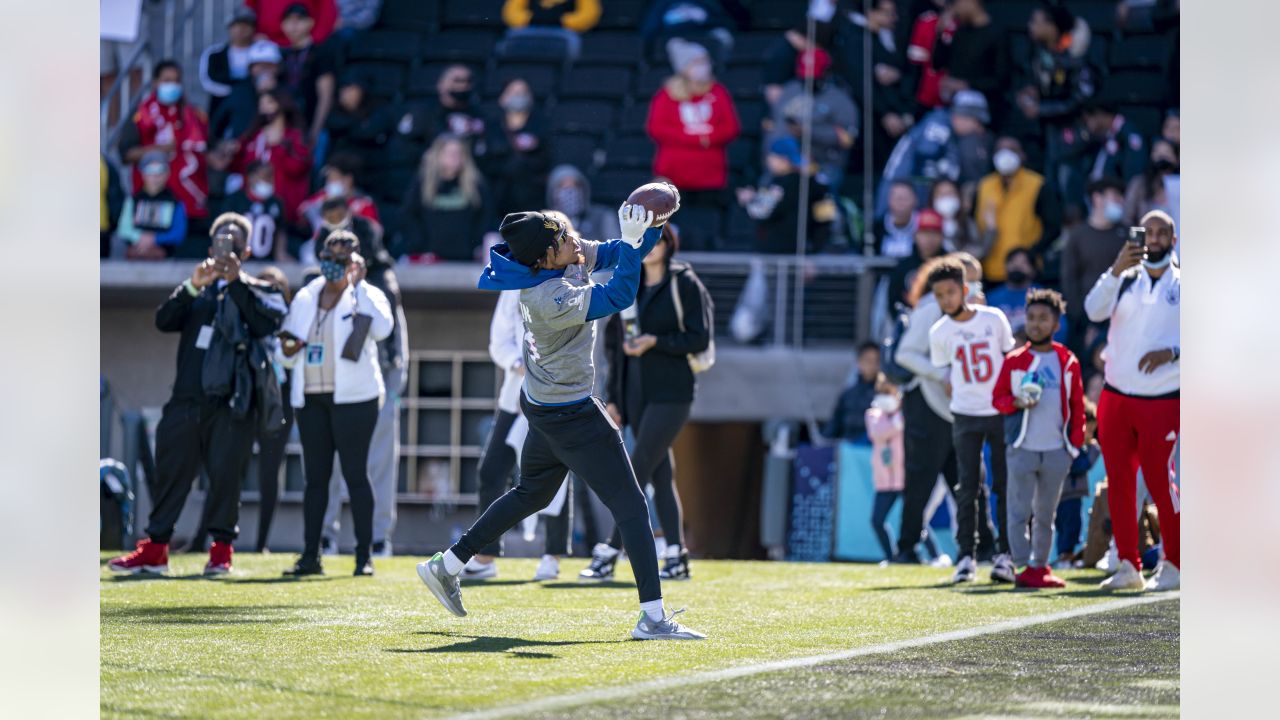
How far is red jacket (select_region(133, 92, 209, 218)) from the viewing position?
17.0 meters

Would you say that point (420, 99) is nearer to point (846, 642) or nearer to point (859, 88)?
point (859, 88)

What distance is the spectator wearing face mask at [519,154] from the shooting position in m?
16.5

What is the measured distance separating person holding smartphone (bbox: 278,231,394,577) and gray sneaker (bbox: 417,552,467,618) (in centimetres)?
271

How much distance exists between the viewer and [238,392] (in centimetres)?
1020

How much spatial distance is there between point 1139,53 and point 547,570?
950 centimetres

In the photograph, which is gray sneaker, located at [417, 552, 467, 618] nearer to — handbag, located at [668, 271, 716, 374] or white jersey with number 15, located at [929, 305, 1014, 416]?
handbag, located at [668, 271, 716, 374]

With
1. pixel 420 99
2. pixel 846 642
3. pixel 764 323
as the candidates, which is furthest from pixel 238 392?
pixel 420 99

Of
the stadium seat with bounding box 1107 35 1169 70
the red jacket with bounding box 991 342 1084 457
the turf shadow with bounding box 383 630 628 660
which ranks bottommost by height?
the turf shadow with bounding box 383 630 628 660

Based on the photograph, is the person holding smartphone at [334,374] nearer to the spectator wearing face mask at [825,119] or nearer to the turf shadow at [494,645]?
the turf shadow at [494,645]

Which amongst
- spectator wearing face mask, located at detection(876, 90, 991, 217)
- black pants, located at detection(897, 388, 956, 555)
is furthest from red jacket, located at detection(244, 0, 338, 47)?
black pants, located at detection(897, 388, 956, 555)

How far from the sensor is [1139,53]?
17.4 meters

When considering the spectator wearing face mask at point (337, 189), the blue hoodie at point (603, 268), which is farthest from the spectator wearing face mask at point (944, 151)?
the blue hoodie at point (603, 268)

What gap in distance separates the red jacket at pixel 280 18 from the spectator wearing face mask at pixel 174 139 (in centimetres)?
111
